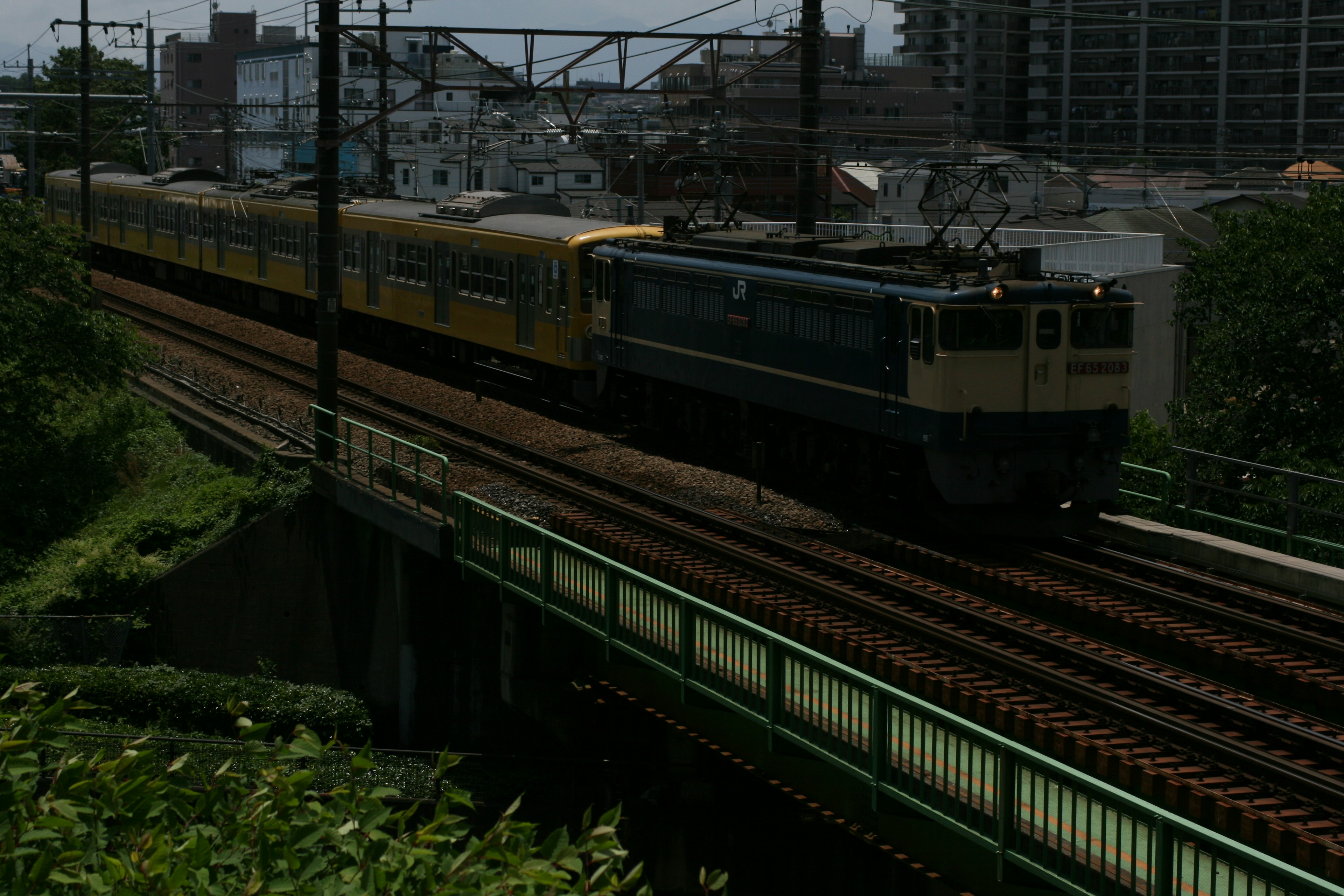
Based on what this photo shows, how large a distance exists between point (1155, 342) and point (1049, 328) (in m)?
17.7

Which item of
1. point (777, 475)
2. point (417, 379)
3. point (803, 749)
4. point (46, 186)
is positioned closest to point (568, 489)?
point (777, 475)

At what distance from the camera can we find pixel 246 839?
5867mm

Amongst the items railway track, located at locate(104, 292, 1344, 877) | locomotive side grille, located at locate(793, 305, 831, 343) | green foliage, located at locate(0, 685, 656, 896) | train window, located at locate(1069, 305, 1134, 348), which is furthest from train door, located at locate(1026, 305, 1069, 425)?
green foliage, located at locate(0, 685, 656, 896)

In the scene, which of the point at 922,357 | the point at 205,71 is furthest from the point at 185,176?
the point at 205,71

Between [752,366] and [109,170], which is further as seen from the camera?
[109,170]

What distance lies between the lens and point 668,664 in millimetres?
12828

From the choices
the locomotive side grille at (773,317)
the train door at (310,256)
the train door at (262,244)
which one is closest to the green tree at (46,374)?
the train door at (310,256)

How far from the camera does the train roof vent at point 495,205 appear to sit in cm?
2875

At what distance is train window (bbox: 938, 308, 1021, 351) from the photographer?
16281mm

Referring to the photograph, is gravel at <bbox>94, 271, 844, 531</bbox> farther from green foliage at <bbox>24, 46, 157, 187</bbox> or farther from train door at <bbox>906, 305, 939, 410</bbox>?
green foliage at <bbox>24, 46, 157, 187</bbox>

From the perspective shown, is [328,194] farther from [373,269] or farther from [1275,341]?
[1275,341]

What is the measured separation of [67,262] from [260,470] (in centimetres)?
792

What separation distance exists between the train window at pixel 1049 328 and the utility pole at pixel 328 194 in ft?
25.9

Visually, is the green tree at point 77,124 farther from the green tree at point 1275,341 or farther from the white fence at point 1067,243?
the green tree at point 1275,341
